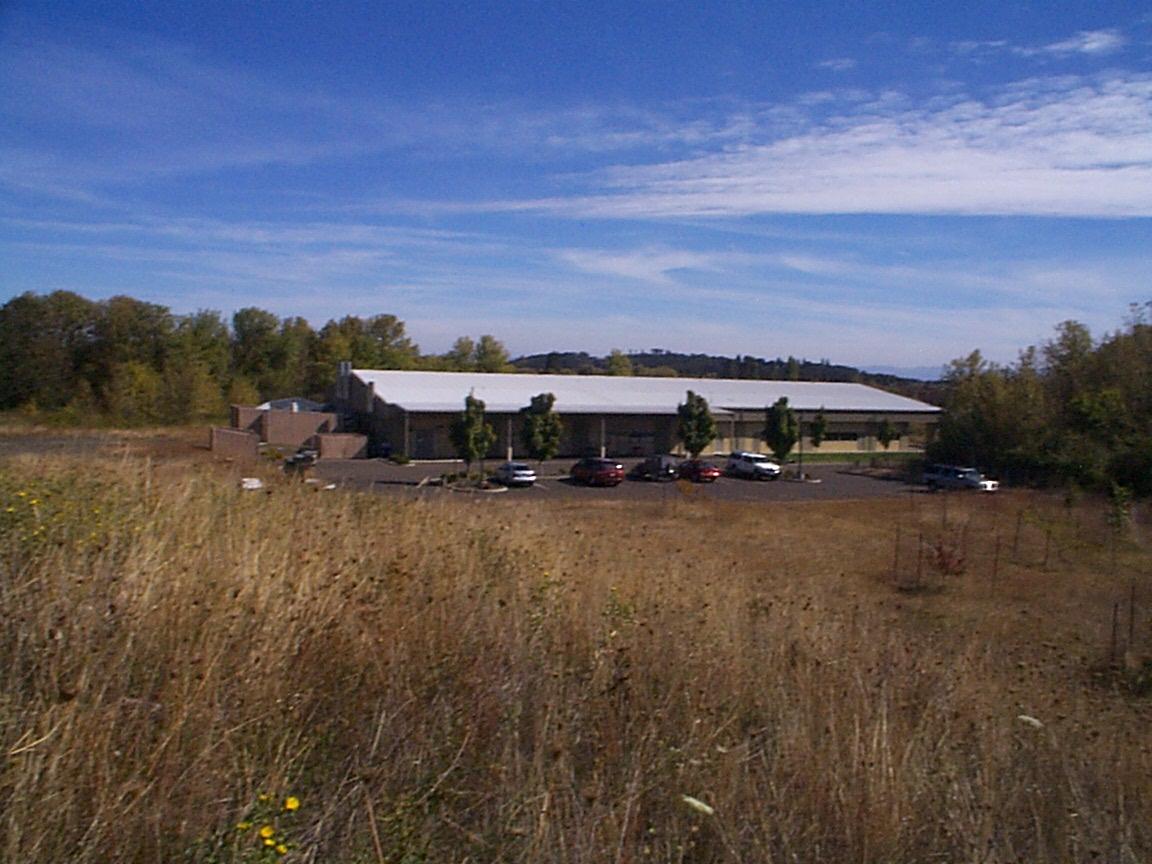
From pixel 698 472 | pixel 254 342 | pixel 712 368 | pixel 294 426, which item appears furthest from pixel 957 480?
pixel 712 368

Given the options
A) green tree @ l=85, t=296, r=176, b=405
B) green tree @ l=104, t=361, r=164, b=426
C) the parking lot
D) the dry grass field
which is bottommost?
the parking lot

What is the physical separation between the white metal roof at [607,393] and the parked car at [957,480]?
13.9 meters

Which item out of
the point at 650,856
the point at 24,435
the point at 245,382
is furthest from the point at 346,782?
the point at 245,382

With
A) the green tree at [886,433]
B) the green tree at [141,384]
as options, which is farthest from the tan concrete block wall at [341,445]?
the green tree at [886,433]

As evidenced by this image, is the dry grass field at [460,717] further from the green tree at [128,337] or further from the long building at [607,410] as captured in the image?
the green tree at [128,337]

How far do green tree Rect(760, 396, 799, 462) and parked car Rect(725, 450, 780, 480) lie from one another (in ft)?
2.50

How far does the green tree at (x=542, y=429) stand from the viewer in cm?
4156

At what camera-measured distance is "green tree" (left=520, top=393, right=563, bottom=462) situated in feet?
136

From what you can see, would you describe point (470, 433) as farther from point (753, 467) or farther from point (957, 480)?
point (957, 480)

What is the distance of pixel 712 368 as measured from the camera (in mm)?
137750

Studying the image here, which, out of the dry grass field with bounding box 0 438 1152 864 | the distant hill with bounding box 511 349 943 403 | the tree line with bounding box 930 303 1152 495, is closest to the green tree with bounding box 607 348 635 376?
the distant hill with bounding box 511 349 943 403

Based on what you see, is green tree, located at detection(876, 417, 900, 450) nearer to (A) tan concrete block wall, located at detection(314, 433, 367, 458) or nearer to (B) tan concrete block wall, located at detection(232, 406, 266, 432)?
(A) tan concrete block wall, located at detection(314, 433, 367, 458)

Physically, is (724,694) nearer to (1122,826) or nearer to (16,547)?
(1122,826)

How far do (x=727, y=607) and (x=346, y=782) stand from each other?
3.33 m
